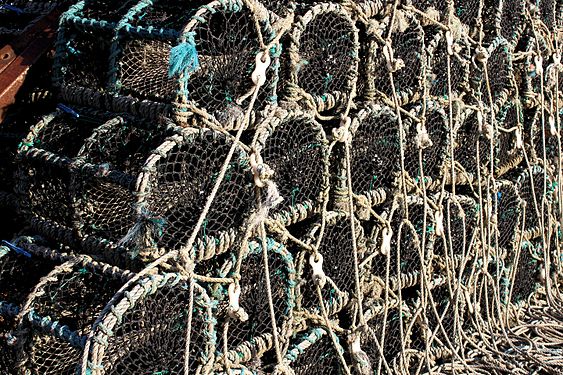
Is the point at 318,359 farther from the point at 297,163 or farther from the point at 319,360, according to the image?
the point at 297,163

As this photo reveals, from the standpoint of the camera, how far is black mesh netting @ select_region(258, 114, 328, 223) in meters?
2.41

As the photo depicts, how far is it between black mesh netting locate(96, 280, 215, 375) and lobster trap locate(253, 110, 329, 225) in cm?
41

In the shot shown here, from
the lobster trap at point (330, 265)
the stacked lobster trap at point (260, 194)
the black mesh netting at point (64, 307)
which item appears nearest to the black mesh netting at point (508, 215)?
the stacked lobster trap at point (260, 194)

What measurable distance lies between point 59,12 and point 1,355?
44.2 inches

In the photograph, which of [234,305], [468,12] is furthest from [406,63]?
[234,305]

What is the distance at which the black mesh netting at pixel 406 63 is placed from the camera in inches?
110

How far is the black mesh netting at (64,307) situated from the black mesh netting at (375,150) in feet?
3.11

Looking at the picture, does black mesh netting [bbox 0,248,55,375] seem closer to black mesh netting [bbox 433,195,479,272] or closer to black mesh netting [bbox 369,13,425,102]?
black mesh netting [bbox 369,13,425,102]

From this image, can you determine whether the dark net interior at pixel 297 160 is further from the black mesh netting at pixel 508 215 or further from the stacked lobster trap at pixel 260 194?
the black mesh netting at pixel 508 215

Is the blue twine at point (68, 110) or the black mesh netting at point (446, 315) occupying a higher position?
the blue twine at point (68, 110)

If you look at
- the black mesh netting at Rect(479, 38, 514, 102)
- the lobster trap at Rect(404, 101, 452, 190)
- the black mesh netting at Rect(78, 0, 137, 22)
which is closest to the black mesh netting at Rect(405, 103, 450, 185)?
the lobster trap at Rect(404, 101, 452, 190)

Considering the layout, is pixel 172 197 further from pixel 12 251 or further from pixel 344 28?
pixel 344 28

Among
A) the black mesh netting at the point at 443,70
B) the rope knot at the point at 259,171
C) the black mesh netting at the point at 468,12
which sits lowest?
the rope knot at the point at 259,171

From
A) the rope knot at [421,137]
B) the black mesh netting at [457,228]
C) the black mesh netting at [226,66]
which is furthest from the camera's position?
the black mesh netting at [457,228]
